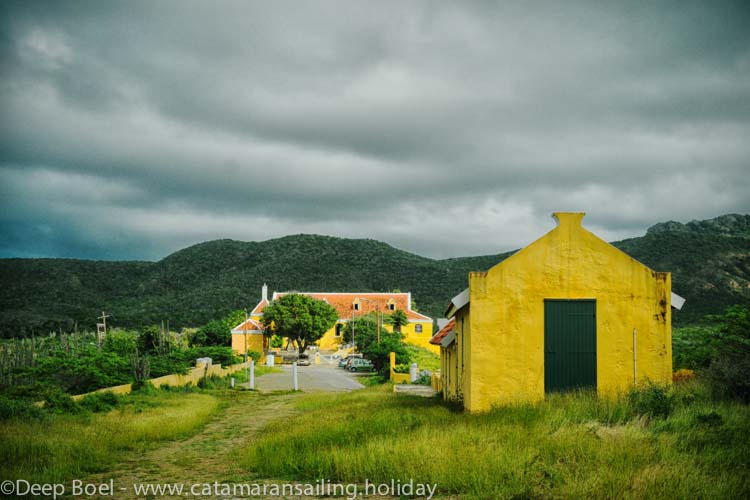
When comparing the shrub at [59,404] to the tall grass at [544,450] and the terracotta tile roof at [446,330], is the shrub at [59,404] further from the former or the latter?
the terracotta tile roof at [446,330]

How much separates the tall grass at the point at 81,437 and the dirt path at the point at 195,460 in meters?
0.39

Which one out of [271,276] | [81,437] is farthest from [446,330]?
[271,276]

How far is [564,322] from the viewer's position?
45.3 feet

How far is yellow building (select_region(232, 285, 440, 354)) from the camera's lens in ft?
234

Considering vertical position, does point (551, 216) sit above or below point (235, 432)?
above

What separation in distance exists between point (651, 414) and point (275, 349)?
5973 centimetres

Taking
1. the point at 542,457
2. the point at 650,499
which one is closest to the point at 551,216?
the point at 542,457

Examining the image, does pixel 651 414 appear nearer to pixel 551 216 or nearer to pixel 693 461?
pixel 693 461

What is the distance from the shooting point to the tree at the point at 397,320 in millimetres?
70125

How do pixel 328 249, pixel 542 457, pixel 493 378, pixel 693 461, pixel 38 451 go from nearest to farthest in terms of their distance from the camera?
1. pixel 693 461
2. pixel 542 457
3. pixel 38 451
4. pixel 493 378
5. pixel 328 249

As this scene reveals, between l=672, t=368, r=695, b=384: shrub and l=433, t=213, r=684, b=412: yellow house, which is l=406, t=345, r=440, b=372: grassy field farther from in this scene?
l=433, t=213, r=684, b=412: yellow house

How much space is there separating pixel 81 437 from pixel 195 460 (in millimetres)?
2689

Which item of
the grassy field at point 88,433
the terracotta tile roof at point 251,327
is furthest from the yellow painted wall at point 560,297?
the terracotta tile roof at point 251,327

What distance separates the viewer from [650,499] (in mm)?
6957
